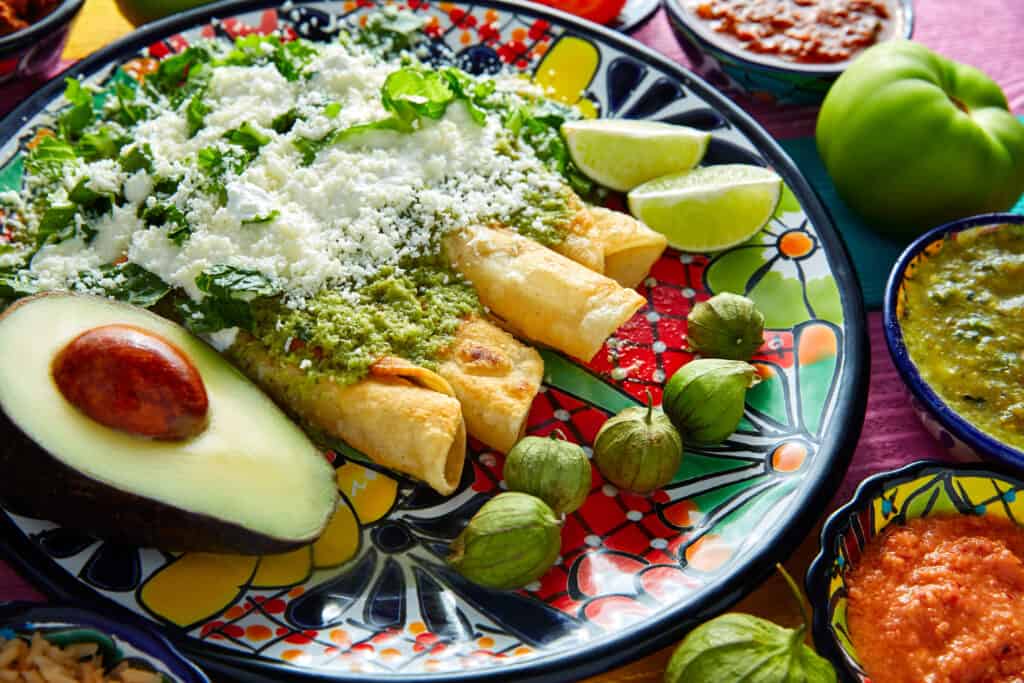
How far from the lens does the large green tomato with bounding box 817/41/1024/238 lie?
277cm

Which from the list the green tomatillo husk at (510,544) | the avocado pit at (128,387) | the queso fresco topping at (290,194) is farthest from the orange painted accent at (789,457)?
the avocado pit at (128,387)

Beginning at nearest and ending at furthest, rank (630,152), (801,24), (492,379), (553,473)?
(553,473)
(492,379)
(630,152)
(801,24)

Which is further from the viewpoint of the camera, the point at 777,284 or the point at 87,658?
the point at 777,284

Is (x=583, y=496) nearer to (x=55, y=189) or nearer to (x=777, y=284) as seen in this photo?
(x=777, y=284)

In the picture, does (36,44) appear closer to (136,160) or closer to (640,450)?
(136,160)

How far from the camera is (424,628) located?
2.06 metres

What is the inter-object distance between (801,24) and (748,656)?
2402 millimetres

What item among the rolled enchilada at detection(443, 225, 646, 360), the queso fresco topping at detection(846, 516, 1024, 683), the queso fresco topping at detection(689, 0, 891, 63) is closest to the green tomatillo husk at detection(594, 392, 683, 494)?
the rolled enchilada at detection(443, 225, 646, 360)

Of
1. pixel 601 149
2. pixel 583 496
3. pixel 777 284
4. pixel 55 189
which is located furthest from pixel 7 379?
pixel 777 284

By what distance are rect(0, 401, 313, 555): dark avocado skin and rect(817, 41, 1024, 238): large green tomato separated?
6.55 ft

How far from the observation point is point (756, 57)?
3244mm

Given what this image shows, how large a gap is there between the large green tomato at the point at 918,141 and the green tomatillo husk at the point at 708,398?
0.89m

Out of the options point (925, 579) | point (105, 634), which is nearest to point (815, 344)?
point (925, 579)

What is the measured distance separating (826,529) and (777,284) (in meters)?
0.91
